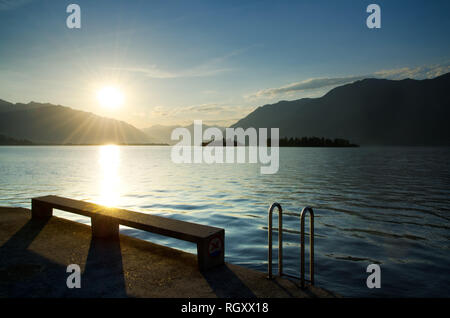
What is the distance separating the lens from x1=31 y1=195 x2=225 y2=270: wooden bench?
530cm

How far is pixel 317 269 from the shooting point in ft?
25.8

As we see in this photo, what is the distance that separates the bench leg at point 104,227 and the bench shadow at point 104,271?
211 mm

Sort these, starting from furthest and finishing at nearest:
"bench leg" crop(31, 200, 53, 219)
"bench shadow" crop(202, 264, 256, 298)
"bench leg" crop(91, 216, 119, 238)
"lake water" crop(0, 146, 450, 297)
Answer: "bench leg" crop(31, 200, 53, 219), "lake water" crop(0, 146, 450, 297), "bench leg" crop(91, 216, 119, 238), "bench shadow" crop(202, 264, 256, 298)

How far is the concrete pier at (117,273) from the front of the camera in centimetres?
450

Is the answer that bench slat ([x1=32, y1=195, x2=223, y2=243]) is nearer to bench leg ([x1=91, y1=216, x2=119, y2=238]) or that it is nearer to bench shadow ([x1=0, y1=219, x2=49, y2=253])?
bench leg ([x1=91, y1=216, x2=119, y2=238])

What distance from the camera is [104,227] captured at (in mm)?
7059

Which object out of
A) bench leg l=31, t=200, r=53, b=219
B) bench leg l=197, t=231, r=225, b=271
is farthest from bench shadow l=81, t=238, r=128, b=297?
bench leg l=31, t=200, r=53, b=219

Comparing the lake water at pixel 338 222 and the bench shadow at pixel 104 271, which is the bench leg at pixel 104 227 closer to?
the bench shadow at pixel 104 271

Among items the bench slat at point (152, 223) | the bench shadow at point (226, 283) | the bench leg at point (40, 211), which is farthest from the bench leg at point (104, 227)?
the bench shadow at point (226, 283)

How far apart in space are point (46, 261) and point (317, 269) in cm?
653

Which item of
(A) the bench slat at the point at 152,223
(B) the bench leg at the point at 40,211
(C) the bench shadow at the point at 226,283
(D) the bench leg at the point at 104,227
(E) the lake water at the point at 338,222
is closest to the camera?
(C) the bench shadow at the point at 226,283

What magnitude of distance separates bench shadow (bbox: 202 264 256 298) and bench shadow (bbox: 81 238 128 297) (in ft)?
4.62
